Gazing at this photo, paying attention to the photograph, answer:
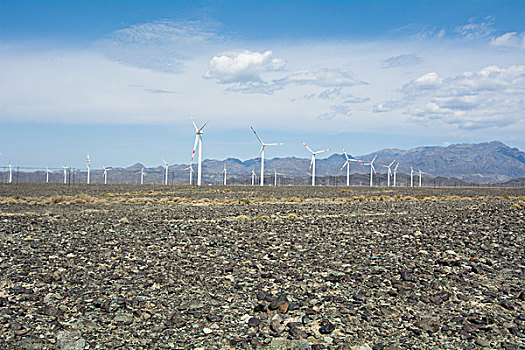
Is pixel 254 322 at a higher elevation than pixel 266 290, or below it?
below

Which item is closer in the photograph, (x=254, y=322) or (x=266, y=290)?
(x=254, y=322)

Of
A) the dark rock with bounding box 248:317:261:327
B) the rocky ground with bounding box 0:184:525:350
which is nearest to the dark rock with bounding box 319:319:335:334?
the rocky ground with bounding box 0:184:525:350

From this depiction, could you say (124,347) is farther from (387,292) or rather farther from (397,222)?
(397,222)

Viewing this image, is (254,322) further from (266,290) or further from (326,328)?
(266,290)

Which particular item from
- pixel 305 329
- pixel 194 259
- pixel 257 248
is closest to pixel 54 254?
pixel 194 259

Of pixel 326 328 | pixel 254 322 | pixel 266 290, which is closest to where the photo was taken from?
pixel 326 328

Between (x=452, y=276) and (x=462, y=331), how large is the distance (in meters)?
3.42

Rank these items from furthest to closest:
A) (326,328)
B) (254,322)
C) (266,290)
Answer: (266,290), (254,322), (326,328)

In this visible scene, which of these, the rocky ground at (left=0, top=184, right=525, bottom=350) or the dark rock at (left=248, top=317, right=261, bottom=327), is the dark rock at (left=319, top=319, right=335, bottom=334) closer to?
the rocky ground at (left=0, top=184, right=525, bottom=350)

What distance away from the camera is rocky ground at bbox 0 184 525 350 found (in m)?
8.68

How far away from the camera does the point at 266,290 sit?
36.7 feet

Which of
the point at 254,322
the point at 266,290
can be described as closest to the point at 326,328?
the point at 254,322

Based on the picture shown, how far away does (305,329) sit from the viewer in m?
8.95

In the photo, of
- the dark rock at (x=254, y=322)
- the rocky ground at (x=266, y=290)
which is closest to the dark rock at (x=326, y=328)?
the rocky ground at (x=266, y=290)
